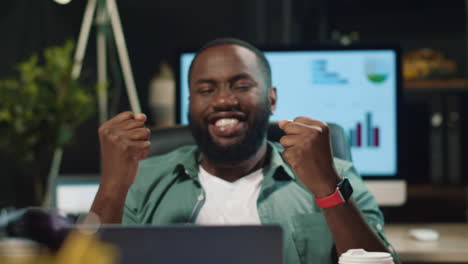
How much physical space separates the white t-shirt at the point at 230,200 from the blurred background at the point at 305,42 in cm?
112

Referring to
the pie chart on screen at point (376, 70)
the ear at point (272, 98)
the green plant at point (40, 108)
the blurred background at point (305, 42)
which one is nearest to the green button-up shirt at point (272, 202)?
the ear at point (272, 98)

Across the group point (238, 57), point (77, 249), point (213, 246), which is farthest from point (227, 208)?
point (77, 249)

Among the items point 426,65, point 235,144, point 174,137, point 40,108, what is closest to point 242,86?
point 235,144

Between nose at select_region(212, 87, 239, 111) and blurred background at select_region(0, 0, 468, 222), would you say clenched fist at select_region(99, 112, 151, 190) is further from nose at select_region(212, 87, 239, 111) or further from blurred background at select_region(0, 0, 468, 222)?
blurred background at select_region(0, 0, 468, 222)

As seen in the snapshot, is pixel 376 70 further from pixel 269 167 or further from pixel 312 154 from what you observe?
pixel 312 154

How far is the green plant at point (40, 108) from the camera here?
2916mm

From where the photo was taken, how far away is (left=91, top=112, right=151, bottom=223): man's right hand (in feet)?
4.54

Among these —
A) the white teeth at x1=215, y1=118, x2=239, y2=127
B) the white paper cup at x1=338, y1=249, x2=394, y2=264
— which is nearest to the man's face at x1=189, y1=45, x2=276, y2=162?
the white teeth at x1=215, y1=118, x2=239, y2=127

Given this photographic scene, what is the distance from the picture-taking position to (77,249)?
428mm

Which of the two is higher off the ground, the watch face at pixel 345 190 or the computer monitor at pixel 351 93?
the computer monitor at pixel 351 93

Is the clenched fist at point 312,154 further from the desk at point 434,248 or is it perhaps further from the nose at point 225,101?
the desk at point 434,248

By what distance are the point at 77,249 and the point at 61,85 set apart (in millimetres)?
2723

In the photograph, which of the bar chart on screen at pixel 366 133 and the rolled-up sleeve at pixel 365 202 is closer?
the rolled-up sleeve at pixel 365 202

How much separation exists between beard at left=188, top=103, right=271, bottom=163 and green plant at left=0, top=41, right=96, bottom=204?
153 centimetres
